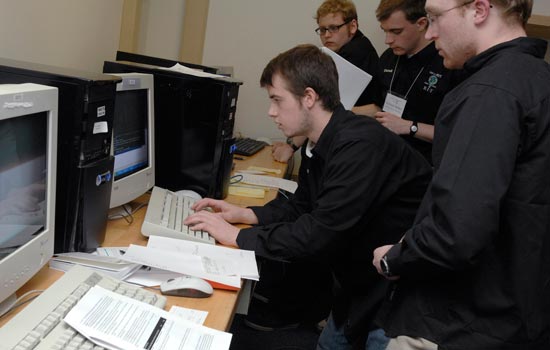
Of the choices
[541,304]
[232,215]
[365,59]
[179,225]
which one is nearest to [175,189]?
[232,215]

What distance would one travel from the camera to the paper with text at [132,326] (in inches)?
Result: 33.3

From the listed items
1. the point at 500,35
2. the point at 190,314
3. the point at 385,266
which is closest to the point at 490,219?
the point at 385,266

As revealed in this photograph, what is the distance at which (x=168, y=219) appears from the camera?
57.0 inches

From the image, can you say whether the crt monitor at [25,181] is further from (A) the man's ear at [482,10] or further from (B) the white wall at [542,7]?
(B) the white wall at [542,7]

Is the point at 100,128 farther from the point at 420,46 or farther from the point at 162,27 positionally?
the point at 162,27

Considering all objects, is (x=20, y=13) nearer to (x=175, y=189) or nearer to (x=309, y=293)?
(x=175, y=189)

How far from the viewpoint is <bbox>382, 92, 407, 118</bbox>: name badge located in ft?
7.76

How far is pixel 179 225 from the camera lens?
1441mm

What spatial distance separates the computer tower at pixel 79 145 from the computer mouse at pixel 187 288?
249mm

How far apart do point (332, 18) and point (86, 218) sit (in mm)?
1999

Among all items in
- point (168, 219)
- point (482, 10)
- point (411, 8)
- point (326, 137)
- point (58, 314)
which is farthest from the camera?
point (411, 8)

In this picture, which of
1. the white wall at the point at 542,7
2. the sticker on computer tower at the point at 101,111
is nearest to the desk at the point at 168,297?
the sticker on computer tower at the point at 101,111

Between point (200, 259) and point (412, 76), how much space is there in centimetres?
151

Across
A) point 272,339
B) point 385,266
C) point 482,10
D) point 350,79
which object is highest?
point 482,10
